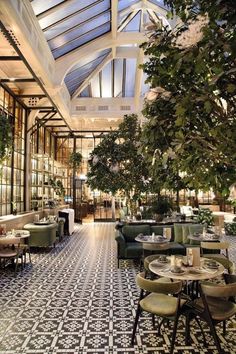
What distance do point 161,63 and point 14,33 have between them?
4.86 metres

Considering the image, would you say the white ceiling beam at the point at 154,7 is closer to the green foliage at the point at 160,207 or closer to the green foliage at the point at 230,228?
the green foliage at the point at 160,207

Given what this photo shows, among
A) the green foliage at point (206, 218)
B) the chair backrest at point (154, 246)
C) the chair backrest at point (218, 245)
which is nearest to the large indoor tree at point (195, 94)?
the chair backrest at point (154, 246)

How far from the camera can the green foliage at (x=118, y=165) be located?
20.9 ft

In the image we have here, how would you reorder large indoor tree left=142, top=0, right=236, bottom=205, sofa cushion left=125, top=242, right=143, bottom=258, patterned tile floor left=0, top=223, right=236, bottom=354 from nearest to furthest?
large indoor tree left=142, top=0, right=236, bottom=205
patterned tile floor left=0, top=223, right=236, bottom=354
sofa cushion left=125, top=242, right=143, bottom=258

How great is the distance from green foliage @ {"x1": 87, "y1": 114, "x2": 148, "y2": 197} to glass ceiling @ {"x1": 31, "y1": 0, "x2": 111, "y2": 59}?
310 centimetres

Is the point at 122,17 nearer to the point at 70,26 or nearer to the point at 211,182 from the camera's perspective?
the point at 70,26

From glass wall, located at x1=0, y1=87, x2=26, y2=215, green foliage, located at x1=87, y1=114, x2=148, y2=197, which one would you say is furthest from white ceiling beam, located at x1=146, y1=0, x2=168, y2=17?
glass wall, located at x1=0, y1=87, x2=26, y2=215

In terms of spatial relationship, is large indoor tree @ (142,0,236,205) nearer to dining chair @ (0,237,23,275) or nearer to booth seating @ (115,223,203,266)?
dining chair @ (0,237,23,275)

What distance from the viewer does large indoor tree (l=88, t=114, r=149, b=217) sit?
6.36 meters

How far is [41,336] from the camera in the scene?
11.4ft

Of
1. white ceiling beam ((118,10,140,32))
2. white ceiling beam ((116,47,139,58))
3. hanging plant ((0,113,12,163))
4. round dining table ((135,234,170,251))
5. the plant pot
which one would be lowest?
round dining table ((135,234,170,251))

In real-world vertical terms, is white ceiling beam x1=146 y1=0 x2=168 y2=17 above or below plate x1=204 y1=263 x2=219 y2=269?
above

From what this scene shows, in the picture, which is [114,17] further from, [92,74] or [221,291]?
[221,291]

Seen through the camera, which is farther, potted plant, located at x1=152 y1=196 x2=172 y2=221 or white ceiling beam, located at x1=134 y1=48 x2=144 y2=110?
white ceiling beam, located at x1=134 y1=48 x2=144 y2=110
